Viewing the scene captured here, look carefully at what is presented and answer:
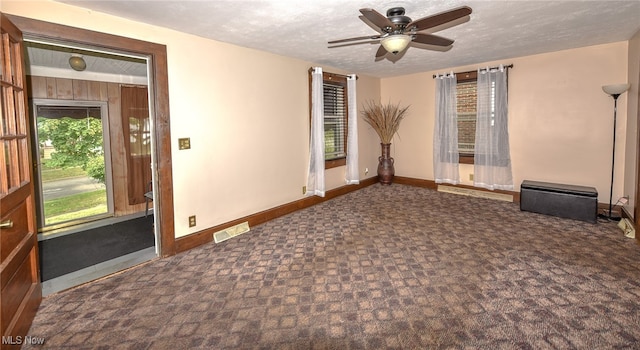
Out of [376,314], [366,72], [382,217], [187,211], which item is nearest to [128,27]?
[187,211]

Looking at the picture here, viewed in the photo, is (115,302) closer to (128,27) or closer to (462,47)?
(128,27)

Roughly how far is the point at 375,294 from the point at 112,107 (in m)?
4.81

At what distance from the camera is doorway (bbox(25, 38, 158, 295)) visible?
3.22m

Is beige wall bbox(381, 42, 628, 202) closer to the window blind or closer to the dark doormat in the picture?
the window blind

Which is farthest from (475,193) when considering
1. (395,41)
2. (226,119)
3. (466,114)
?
(226,119)

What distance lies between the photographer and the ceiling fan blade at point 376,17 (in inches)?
76.7

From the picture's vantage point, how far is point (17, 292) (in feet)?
5.86

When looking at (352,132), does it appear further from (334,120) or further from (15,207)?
(15,207)

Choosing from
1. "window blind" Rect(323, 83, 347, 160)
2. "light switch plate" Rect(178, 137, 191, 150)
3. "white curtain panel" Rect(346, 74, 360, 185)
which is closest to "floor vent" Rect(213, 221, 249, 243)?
"light switch plate" Rect(178, 137, 191, 150)

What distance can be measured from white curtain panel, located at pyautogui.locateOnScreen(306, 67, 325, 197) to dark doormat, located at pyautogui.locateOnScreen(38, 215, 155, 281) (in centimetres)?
227

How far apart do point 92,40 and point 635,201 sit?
5.43 meters

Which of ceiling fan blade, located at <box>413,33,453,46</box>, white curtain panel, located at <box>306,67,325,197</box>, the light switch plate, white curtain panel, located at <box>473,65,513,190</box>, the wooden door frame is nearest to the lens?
ceiling fan blade, located at <box>413,33,453,46</box>

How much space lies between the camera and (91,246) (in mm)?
3436

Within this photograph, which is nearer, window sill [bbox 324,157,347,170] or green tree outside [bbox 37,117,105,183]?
window sill [bbox 324,157,347,170]
